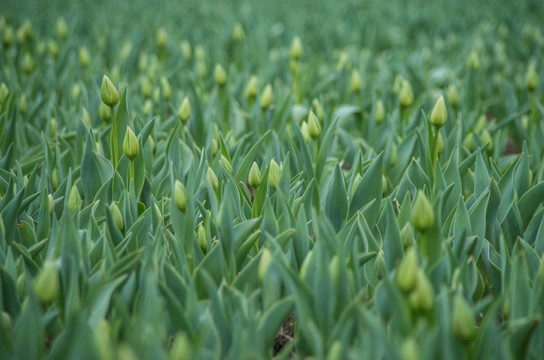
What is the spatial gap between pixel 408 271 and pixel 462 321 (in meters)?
0.13

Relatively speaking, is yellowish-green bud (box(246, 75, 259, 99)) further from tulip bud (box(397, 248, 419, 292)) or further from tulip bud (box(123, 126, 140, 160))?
tulip bud (box(397, 248, 419, 292))

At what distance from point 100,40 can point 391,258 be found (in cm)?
328

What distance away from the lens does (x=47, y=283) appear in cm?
115

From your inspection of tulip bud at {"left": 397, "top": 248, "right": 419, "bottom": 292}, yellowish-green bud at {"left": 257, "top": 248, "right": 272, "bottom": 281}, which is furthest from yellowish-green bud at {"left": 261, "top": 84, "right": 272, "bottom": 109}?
tulip bud at {"left": 397, "top": 248, "right": 419, "bottom": 292}

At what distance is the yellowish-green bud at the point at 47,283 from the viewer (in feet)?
3.75

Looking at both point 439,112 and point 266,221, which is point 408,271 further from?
point 439,112

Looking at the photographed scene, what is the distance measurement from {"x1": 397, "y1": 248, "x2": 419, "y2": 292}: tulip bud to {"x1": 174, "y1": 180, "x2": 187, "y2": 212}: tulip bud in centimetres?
62

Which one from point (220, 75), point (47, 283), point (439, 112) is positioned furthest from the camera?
point (220, 75)

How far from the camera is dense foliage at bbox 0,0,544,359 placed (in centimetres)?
115

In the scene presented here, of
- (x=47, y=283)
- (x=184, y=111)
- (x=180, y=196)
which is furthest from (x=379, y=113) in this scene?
(x=47, y=283)

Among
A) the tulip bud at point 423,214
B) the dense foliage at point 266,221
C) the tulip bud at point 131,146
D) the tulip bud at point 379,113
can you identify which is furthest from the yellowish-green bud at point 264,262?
the tulip bud at point 379,113

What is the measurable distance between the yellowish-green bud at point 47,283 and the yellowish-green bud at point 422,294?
69cm

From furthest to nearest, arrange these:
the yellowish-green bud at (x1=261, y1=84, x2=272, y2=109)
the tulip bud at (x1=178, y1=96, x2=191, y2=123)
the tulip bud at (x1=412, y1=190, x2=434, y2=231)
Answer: the yellowish-green bud at (x1=261, y1=84, x2=272, y2=109), the tulip bud at (x1=178, y1=96, x2=191, y2=123), the tulip bud at (x1=412, y1=190, x2=434, y2=231)

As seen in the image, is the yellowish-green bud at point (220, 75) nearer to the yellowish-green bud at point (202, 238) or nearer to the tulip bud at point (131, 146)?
the tulip bud at point (131, 146)
